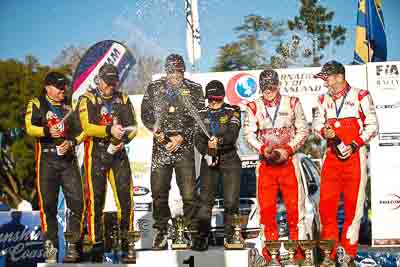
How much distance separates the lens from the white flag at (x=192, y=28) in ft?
24.0

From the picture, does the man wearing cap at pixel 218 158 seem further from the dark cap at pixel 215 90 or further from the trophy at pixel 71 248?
the trophy at pixel 71 248

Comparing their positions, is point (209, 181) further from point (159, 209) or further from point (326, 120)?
point (326, 120)

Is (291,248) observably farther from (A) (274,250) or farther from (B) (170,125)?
(B) (170,125)

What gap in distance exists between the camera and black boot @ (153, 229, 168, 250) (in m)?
6.94

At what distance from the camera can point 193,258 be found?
6.45m

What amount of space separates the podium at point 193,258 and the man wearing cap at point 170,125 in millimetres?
579

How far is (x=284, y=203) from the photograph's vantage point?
22.5ft

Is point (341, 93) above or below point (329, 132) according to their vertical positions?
above

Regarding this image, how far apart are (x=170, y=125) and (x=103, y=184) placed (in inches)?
35.7

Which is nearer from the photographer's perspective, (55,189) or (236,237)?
(236,237)

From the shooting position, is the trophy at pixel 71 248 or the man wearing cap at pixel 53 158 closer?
the trophy at pixel 71 248

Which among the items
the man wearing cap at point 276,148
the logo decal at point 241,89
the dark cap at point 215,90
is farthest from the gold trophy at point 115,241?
the logo decal at point 241,89

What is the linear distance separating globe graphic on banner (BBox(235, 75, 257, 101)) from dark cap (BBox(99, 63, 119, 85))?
1.30m

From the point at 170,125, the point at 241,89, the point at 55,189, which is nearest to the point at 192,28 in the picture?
the point at 241,89
